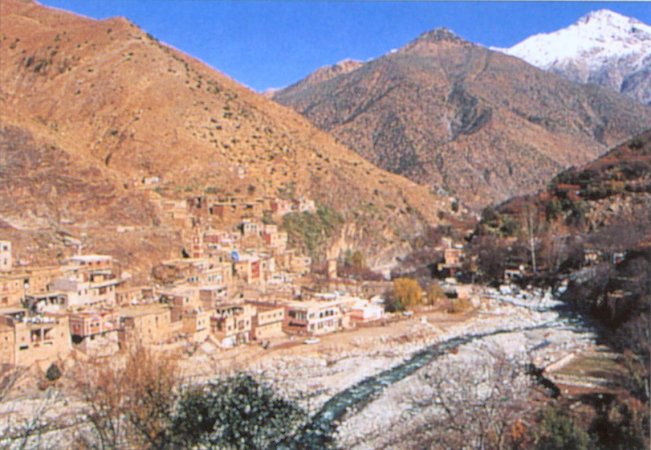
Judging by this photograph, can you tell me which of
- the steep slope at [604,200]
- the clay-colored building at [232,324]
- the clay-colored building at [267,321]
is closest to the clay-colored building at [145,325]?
the clay-colored building at [232,324]

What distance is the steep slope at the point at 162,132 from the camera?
41.3m

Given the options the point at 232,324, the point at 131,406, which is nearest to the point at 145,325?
the point at 232,324

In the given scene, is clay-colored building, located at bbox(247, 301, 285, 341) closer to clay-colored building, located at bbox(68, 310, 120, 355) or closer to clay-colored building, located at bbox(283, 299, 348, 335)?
clay-colored building, located at bbox(283, 299, 348, 335)

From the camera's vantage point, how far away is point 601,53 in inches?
7151

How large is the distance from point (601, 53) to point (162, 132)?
6311 inches

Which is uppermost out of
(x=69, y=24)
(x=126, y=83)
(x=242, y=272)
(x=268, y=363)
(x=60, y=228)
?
(x=69, y=24)

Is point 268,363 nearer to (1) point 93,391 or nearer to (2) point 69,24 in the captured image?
(1) point 93,391

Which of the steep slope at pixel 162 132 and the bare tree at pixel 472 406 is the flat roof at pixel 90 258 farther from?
the bare tree at pixel 472 406

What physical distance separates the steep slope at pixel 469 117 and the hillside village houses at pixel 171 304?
161 feet

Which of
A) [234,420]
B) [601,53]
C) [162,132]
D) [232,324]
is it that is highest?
[601,53]

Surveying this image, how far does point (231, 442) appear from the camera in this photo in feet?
39.1

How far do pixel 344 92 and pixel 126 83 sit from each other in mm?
72080

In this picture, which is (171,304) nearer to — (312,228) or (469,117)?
(312,228)

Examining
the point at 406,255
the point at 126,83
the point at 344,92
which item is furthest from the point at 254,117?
the point at 344,92
